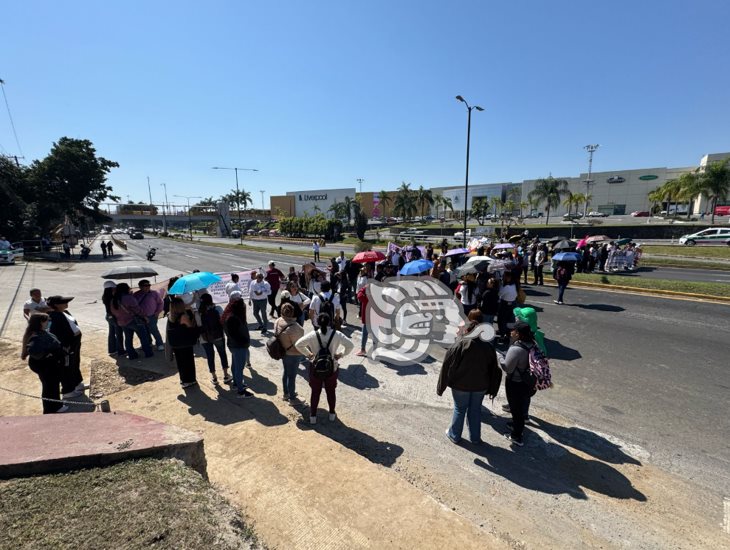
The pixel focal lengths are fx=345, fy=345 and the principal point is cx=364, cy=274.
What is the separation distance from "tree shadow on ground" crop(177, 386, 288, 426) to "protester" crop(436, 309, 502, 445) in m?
2.50

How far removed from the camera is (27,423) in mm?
3627

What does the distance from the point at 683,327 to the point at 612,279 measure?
6.75 m

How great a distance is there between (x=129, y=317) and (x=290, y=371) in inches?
169

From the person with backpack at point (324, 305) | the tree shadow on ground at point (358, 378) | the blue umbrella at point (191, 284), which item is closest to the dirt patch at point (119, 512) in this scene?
the tree shadow on ground at point (358, 378)

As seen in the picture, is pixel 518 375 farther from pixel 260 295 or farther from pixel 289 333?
pixel 260 295

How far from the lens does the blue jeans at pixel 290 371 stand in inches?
214

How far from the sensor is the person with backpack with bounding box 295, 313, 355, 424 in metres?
4.82

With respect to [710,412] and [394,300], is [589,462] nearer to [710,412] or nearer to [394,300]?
[710,412]

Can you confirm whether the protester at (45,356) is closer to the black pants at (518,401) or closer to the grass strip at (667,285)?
the black pants at (518,401)

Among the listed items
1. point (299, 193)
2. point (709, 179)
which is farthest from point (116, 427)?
point (299, 193)

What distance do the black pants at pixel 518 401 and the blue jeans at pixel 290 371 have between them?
3.13 m

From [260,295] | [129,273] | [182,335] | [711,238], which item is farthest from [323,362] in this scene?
[711,238]

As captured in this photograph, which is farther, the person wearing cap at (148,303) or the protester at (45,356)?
the person wearing cap at (148,303)

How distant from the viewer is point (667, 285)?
14133mm
